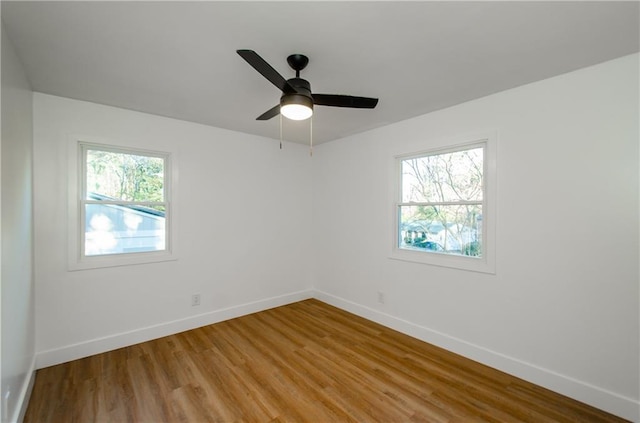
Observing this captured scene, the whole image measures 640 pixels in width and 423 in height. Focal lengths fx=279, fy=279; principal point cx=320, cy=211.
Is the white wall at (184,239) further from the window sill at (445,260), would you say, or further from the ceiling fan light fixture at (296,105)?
the ceiling fan light fixture at (296,105)

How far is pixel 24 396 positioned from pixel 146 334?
1.08 metres

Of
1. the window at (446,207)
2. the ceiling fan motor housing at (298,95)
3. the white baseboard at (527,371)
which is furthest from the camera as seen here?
the window at (446,207)

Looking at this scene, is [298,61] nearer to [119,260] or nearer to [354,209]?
[354,209]

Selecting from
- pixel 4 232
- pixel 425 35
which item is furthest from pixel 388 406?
pixel 4 232

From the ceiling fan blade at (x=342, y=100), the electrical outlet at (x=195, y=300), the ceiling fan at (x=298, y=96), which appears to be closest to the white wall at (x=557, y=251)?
the ceiling fan blade at (x=342, y=100)

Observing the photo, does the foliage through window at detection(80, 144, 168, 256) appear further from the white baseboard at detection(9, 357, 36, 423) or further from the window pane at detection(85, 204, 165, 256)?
the white baseboard at detection(9, 357, 36, 423)

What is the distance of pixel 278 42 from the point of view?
5.82ft

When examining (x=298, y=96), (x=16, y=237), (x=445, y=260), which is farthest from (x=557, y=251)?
(x=16, y=237)

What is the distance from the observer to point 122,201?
296 cm

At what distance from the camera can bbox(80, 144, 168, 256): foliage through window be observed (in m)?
2.81

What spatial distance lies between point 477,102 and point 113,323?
423 cm

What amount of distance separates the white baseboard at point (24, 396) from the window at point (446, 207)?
3.33m

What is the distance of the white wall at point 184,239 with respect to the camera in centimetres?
256

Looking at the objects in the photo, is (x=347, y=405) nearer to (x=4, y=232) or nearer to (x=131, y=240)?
(x=4, y=232)
